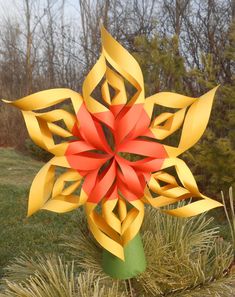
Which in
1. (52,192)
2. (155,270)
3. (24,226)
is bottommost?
(24,226)

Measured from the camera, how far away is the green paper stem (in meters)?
0.93

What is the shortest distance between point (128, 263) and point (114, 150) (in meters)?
0.26

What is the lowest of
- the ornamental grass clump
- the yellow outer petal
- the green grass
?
the green grass

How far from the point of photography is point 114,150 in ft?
2.89

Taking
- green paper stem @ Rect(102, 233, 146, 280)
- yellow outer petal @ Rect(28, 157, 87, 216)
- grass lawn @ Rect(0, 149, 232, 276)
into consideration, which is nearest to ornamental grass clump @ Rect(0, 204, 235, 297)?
green paper stem @ Rect(102, 233, 146, 280)

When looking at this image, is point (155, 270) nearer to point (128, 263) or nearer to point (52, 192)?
point (128, 263)

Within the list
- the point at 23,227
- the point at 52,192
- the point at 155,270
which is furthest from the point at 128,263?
the point at 23,227

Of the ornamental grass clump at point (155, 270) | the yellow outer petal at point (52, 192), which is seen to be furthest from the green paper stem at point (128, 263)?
the yellow outer petal at point (52, 192)

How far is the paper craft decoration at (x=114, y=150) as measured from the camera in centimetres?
85

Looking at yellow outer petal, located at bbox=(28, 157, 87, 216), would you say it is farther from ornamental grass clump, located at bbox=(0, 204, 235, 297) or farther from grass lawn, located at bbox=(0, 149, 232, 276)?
grass lawn, located at bbox=(0, 149, 232, 276)

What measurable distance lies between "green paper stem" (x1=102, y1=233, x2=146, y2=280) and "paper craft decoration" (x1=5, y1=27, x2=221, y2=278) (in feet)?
0.12

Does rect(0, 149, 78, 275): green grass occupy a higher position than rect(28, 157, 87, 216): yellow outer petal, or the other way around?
rect(28, 157, 87, 216): yellow outer petal

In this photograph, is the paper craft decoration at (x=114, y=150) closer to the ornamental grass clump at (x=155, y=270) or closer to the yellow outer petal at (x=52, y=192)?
the yellow outer petal at (x=52, y=192)

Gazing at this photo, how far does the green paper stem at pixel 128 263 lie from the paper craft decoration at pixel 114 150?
4 cm
